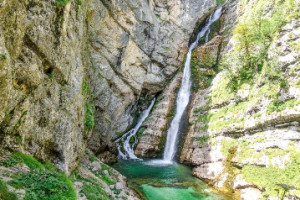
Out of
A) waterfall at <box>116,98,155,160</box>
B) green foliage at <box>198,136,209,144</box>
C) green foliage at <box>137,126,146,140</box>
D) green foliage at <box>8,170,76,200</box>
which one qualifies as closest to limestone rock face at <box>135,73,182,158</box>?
green foliage at <box>137,126,146,140</box>

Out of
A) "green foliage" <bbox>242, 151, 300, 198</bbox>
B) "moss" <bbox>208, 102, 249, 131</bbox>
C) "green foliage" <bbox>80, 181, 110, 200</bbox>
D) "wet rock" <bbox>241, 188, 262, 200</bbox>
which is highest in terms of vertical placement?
"moss" <bbox>208, 102, 249, 131</bbox>

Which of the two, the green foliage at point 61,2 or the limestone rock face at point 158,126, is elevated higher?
the green foliage at point 61,2

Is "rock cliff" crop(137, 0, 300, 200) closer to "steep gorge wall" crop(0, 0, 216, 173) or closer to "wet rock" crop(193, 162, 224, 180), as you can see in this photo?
"wet rock" crop(193, 162, 224, 180)

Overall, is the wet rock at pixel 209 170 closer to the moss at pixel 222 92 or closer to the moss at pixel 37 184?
the moss at pixel 222 92

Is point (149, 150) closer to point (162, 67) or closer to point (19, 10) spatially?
point (162, 67)

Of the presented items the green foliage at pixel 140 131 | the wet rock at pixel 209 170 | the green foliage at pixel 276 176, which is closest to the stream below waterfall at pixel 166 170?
the green foliage at pixel 140 131

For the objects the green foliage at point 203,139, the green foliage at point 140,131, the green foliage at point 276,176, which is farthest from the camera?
the green foliage at point 140,131

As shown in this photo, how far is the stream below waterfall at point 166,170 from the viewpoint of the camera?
16609 mm

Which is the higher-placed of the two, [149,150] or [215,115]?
[215,115]

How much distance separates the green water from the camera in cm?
1627

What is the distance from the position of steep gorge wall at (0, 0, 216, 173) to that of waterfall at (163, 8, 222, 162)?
6.55 m

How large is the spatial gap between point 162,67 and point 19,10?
91.2ft

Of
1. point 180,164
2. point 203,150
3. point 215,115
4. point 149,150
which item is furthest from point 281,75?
point 149,150

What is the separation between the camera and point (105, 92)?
25.5 metres
